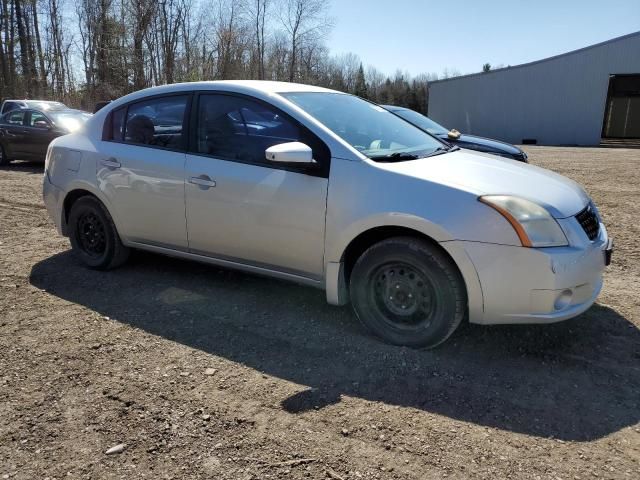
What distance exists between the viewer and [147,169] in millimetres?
4258

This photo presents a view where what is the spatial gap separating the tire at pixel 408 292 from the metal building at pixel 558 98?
1248 inches

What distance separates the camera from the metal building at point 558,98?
29812mm

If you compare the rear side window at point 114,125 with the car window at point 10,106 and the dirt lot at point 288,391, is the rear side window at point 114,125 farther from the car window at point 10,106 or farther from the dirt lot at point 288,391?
the car window at point 10,106

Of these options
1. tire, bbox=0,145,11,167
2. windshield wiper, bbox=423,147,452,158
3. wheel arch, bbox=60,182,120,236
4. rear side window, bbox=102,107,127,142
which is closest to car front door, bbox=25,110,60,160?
tire, bbox=0,145,11,167

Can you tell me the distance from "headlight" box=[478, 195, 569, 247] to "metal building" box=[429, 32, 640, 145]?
3153cm

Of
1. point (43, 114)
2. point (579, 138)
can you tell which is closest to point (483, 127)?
point (579, 138)

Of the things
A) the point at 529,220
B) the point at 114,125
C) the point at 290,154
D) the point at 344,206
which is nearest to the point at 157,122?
the point at 114,125

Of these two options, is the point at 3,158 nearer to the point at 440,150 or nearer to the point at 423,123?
the point at 423,123

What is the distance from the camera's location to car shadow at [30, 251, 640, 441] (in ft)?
9.04

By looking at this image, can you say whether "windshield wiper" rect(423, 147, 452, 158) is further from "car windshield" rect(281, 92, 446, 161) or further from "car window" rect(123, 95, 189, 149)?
"car window" rect(123, 95, 189, 149)

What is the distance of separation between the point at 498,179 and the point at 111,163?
3207 mm

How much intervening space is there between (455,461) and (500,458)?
0.69ft

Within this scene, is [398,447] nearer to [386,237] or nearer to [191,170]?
[386,237]

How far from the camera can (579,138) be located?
31.0 metres
